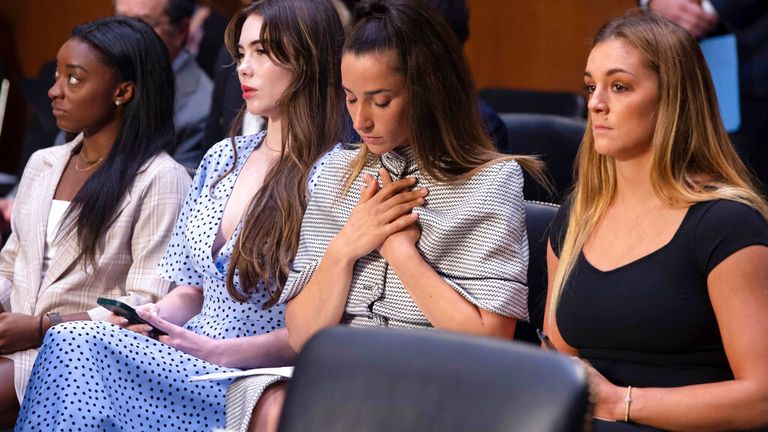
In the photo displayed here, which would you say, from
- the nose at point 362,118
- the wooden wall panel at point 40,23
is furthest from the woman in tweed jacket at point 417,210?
the wooden wall panel at point 40,23

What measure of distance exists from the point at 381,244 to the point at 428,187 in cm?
15

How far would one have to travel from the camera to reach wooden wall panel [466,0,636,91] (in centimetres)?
490

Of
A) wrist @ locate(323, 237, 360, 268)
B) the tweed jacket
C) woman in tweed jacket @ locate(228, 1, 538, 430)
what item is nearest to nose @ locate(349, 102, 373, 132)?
woman in tweed jacket @ locate(228, 1, 538, 430)

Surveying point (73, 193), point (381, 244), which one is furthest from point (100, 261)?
point (381, 244)

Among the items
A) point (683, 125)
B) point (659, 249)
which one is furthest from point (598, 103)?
point (659, 249)

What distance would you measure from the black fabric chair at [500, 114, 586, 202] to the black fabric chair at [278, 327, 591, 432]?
2013 mm

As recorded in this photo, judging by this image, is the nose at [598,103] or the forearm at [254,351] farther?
the forearm at [254,351]

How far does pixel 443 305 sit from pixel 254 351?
1.60 ft

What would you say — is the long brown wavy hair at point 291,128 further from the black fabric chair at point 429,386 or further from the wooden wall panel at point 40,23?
the wooden wall panel at point 40,23

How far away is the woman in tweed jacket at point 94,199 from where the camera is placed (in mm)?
2768

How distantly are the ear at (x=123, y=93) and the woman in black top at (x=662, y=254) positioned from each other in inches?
51.9

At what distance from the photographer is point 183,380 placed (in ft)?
7.62

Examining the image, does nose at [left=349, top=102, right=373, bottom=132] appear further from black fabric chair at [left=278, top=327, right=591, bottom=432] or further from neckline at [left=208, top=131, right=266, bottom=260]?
black fabric chair at [left=278, top=327, right=591, bottom=432]

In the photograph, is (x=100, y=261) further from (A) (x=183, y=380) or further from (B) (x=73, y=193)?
(A) (x=183, y=380)
